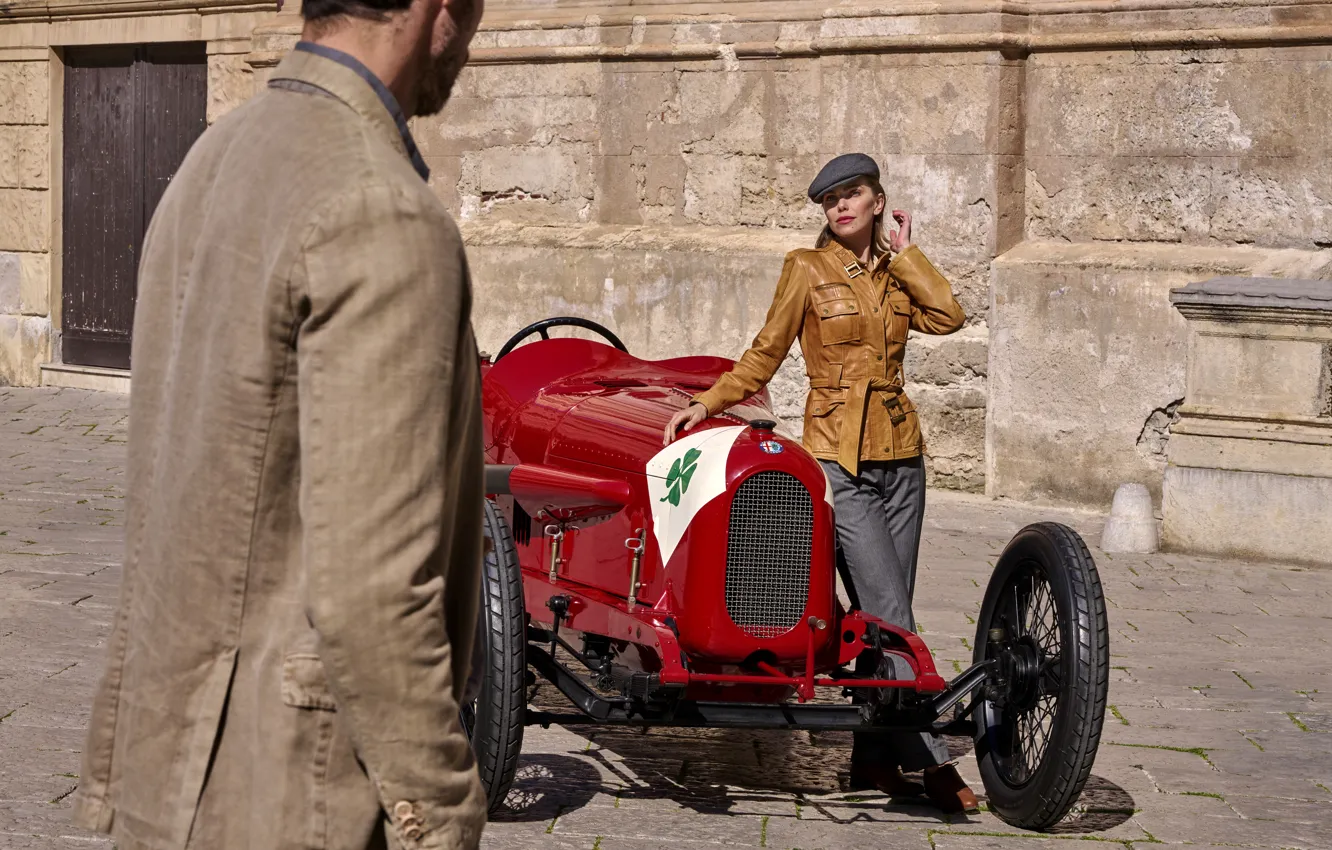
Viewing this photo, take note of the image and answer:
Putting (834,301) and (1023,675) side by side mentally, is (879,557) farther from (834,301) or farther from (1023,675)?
(834,301)

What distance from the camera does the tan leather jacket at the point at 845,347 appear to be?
16.5 feet

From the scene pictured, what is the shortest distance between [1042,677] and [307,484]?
327 cm

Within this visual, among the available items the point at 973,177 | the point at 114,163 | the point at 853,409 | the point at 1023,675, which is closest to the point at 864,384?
the point at 853,409

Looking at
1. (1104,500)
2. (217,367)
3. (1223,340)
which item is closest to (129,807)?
(217,367)

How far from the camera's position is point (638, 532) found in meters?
4.96

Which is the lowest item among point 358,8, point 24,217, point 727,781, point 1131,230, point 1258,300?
point 727,781

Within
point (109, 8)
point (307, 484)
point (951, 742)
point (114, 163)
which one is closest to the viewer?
point (307, 484)

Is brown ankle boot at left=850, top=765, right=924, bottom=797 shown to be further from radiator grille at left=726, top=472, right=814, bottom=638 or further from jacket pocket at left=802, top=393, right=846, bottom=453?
jacket pocket at left=802, top=393, right=846, bottom=453

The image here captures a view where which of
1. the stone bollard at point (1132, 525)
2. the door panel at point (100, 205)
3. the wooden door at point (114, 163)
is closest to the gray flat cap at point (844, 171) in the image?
the stone bollard at point (1132, 525)

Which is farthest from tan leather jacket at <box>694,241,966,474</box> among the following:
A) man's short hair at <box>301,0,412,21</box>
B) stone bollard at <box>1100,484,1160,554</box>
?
stone bollard at <box>1100,484,1160,554</box>

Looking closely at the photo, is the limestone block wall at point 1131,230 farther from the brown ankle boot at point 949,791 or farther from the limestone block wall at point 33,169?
the limestone block wall at point 33,169

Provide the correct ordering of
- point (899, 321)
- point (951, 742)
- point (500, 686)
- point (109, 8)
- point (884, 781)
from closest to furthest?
1. point (500, 686)
2. point (884, 781)
3. point (899, 321)
4. point (951, 742)
5. point (109, 8)

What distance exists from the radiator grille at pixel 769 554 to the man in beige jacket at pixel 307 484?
276cm

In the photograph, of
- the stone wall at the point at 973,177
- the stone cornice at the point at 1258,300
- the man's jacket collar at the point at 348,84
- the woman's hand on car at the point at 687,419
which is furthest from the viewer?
the stone wall at the point at 973,177
